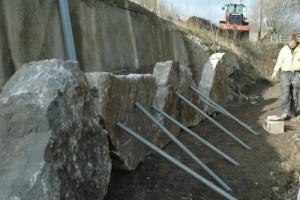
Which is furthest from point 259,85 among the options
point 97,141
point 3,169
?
point 3,169

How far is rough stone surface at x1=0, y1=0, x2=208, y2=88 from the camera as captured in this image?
4430mm

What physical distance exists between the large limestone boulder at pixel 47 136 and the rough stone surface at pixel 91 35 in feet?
4.97

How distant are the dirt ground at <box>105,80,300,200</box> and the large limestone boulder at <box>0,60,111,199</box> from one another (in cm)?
90

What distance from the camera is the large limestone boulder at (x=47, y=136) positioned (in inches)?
95.5

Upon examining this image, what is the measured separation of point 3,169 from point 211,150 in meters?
3.58

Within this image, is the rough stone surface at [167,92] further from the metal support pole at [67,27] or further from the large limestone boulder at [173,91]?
the metal support pole at [67,27]

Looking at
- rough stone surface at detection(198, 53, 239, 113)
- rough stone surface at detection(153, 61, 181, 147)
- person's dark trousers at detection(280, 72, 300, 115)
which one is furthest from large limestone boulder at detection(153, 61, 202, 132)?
person's dark trousers at detection(280, 72, 300, 115)

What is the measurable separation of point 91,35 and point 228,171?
274 cm

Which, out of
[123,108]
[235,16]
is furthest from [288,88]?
[235,16]

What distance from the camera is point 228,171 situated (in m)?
4.95

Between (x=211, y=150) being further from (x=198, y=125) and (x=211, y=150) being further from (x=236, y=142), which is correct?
(x=198, y=125)

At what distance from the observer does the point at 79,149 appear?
2.94 m

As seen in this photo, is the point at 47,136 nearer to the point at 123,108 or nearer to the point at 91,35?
the point at 123,108

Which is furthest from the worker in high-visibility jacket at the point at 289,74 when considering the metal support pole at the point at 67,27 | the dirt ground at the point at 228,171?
the metal support pole at the point at 67,27
